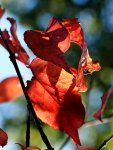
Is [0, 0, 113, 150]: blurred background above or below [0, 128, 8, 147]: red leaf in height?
below

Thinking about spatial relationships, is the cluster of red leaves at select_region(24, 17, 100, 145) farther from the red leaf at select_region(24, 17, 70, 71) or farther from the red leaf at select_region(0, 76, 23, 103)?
the red leaf at select_region(0, 76, 23, 103)

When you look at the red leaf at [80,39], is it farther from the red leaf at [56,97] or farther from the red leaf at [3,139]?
the red leaf at [3,139]

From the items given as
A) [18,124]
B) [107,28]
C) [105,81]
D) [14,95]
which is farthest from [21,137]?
[14,95]

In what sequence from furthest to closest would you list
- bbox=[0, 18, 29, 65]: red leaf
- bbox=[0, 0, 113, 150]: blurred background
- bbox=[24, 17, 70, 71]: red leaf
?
bbox=[0, 0, 113, 150]: blurred background < bbox=[0, 18, 29, 65]: red leaf < bbox=[24, 17, 70, 71]: red leaf

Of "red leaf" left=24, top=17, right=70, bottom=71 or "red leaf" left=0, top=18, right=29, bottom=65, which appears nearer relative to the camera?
"red leaf" left=24, top=17, right=70, bottom=71

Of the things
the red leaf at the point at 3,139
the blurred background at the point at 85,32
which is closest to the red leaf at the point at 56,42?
the red leaf at the point at 3,139

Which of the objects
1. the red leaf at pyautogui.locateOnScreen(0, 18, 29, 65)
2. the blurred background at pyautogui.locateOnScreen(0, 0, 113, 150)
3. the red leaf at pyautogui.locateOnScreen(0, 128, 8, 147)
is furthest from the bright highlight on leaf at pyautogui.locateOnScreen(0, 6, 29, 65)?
the blurred background at pyautogui.locateOnScreen(0, 0, 113, 150)
